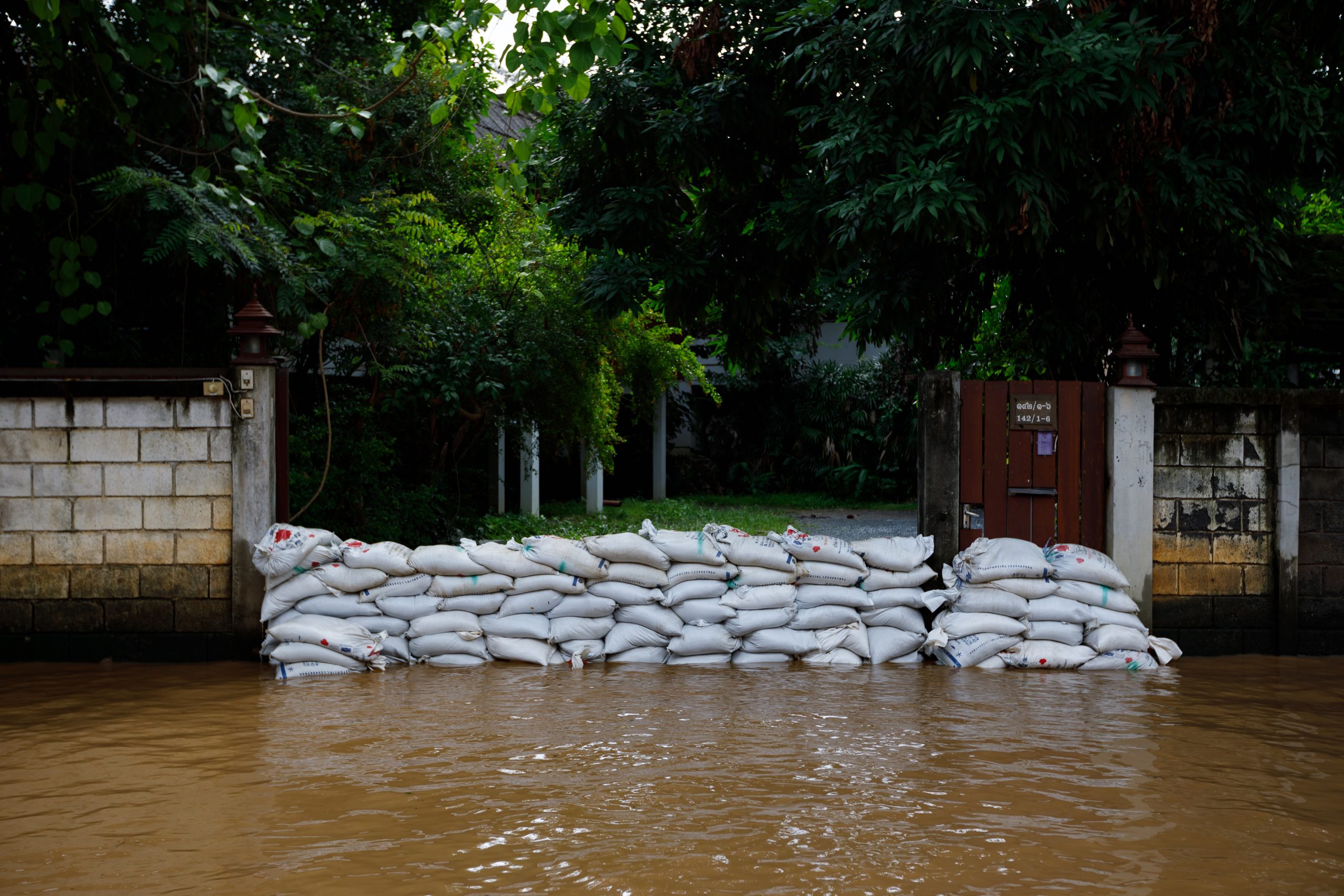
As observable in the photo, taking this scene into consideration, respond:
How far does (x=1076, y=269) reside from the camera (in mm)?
8109

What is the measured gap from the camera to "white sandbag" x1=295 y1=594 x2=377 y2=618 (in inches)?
Answer: 231

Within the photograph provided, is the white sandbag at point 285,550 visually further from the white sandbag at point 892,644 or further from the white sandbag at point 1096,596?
the white sandbag at point 1096,596

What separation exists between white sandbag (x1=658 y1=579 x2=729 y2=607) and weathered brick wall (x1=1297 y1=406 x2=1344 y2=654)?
3416 mm

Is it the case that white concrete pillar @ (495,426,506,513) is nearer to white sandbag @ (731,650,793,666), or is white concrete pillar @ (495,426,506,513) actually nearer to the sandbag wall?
the sandbag wall

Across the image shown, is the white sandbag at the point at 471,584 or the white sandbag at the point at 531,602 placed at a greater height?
the white sandbag at the point at 471,584

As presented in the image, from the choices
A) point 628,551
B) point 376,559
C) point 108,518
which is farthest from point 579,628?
point 108,518

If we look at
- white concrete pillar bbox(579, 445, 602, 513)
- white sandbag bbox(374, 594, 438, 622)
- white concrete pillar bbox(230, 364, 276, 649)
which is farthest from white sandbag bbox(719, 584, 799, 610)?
white concrete pillar bbox(579, 445, 602, 513)

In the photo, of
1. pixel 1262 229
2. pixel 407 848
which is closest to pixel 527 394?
pixel 1262 229

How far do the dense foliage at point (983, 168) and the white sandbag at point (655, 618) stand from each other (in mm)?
2571

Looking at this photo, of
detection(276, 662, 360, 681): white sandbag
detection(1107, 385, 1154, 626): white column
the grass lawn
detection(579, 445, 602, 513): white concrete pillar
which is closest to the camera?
detection(276, 662, 360, 681): white sandbag

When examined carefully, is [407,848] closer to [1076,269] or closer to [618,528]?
[1076,269]

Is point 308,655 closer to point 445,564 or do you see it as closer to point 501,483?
point 445,564

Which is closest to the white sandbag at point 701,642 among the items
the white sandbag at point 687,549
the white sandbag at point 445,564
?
the white sandbag at point 687,549

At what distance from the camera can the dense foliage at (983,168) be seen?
6.46 m
